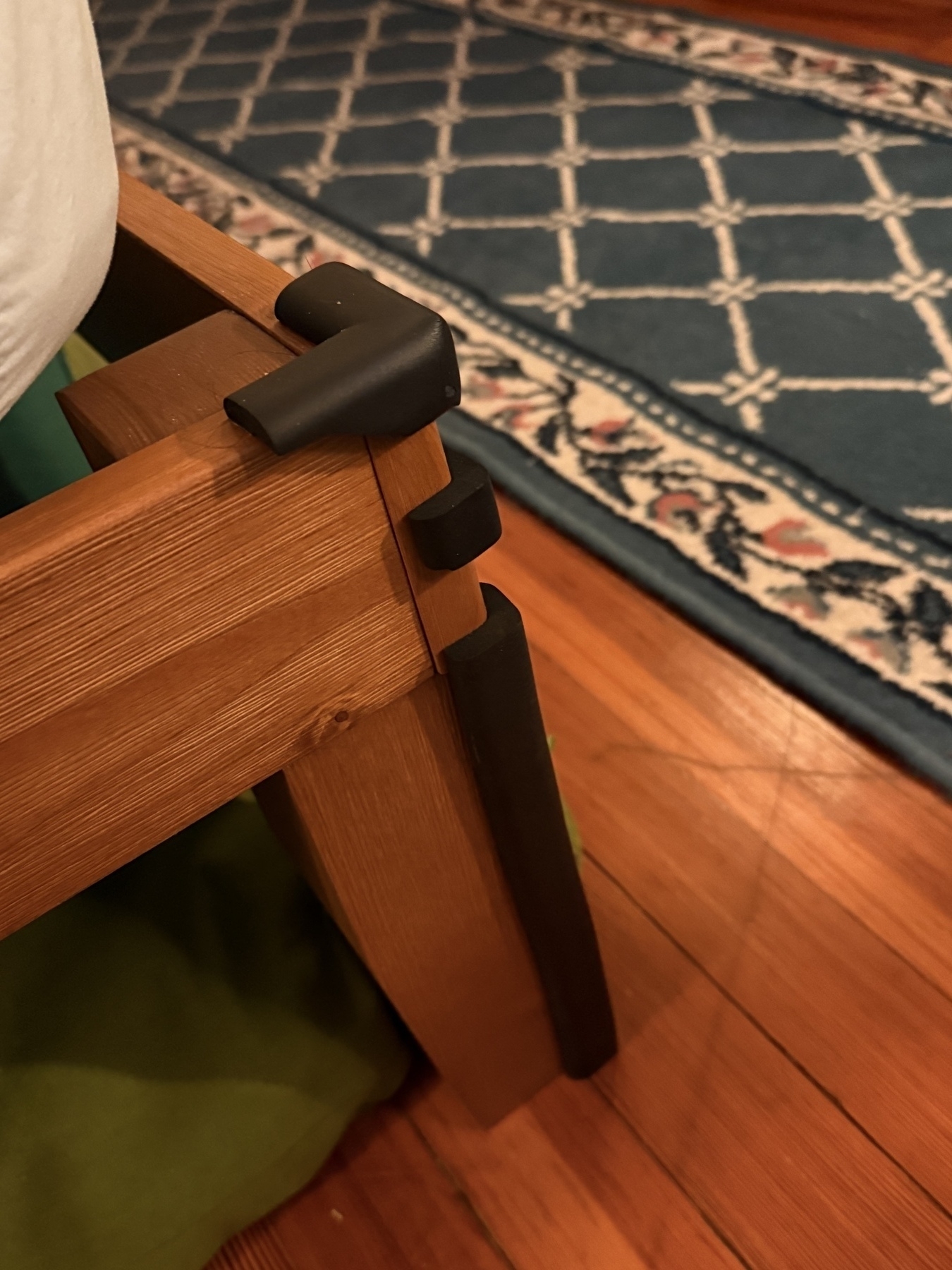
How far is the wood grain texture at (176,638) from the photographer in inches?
13.3

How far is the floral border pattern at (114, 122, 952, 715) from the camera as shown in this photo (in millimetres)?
1059

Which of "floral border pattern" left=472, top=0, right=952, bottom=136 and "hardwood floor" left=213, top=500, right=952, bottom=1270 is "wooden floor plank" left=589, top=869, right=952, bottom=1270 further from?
"floral border pattern" left=472, top=0, right=952, bottom=136

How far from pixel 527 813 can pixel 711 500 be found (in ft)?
2.50

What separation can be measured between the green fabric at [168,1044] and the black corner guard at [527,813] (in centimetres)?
16

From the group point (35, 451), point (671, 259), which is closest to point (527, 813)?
point (35, 451)

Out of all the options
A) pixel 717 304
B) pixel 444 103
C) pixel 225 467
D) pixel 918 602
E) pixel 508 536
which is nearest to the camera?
pixel 225 467

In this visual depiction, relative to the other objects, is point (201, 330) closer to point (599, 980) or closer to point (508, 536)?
point (599, 980)

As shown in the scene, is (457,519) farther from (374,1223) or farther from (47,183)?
(374,1223)

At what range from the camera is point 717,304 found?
4.94ft

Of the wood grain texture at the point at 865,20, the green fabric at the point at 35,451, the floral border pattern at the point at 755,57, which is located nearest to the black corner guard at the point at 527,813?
the green fabric at the point at 35,451

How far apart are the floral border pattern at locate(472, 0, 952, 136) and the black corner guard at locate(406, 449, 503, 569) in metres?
1.75

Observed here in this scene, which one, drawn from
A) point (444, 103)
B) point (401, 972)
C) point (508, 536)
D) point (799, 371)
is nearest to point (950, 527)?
point (799, 371)

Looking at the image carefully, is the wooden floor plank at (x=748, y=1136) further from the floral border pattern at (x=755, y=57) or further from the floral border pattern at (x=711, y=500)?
the floral border pattern at (x=755, y=57)

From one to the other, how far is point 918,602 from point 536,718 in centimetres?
71
